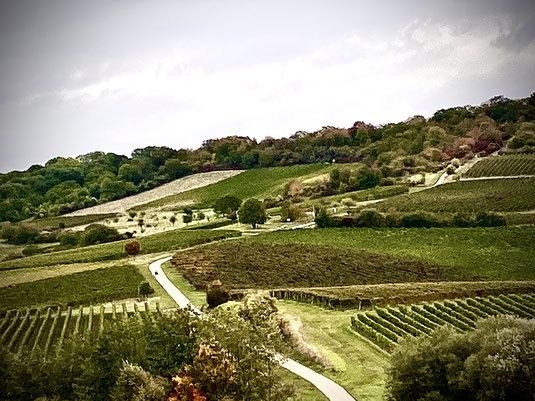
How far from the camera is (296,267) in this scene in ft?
199

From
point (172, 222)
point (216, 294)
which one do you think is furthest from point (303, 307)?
point (172, 222)

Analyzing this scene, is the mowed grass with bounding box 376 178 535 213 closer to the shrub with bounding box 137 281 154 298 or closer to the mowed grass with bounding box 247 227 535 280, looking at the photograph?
the mowed grass with bounding box 247 227 535 280

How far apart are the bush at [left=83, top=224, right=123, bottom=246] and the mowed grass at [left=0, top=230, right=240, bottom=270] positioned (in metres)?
3.13

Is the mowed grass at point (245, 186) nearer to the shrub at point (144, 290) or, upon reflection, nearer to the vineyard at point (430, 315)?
the shrub at point (144, 290)

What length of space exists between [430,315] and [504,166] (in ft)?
224

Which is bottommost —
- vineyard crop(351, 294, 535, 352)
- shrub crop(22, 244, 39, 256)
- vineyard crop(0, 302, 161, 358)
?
vineyard crop(351, 294, 535, 352)

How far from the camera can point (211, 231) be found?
8488 cm

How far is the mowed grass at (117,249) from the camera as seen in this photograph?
7125 centimetres

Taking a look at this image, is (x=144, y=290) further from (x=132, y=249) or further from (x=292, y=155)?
Answer: (x=292, y=155)

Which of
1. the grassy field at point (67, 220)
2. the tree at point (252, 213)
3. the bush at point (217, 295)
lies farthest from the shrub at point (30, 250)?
the bush at point (217, 295)

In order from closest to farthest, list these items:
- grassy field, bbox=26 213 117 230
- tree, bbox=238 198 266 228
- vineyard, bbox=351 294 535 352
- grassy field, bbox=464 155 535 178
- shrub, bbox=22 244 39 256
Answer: vineyard, bbox=351 294 535 352 < shrub, bbox=22 244 39 256 < tree, bbox=238 198 266 228 < grassy field, bbox=464 155 535 178 < grassy field, bbox=26 213 117 230

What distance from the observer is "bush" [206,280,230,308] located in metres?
47.3

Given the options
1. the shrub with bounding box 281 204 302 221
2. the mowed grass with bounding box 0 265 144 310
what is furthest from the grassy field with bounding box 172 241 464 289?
the shrub with bounding box 281 204 302 221

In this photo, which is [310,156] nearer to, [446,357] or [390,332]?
[390,332]
